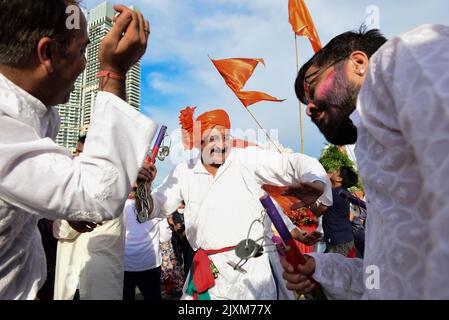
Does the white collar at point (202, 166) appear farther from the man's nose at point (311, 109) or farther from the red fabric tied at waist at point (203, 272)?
the man's nose at point (311, 109)

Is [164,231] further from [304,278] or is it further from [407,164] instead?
[407,164]

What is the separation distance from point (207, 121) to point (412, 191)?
126 inches

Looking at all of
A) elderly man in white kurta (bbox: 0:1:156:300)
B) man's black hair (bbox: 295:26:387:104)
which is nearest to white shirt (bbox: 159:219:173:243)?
elderly man in white kurta (bbox: 0:1:156:300)

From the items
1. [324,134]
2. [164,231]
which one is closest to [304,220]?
[164,231]

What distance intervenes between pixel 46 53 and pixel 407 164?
4.30ft

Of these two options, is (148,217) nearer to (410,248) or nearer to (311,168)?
(311,168)

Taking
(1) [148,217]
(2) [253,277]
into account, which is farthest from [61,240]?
(2) [253,277]

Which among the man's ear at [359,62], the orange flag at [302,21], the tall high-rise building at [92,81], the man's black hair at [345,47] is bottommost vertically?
the man's ear at [359,62]

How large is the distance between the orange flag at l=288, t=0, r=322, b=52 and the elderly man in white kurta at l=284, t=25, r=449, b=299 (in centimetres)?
537

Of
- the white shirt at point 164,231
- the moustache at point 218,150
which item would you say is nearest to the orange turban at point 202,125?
the moustache at point 218,150

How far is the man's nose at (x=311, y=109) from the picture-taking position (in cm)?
168

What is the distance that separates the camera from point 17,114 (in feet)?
3.91

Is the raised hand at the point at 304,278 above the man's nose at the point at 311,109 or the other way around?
the other way around

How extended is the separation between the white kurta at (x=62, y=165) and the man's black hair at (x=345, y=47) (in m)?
1.00
